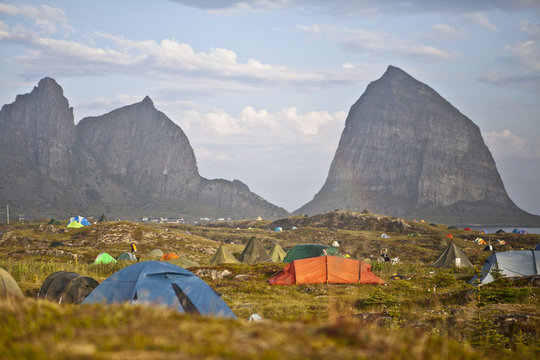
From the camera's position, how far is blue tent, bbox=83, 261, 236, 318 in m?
14.2

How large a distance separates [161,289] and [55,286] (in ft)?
22.5

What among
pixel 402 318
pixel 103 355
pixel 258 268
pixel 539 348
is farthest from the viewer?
pixel 258 268

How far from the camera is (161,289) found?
14508 millimetres

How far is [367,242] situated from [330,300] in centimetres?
4629

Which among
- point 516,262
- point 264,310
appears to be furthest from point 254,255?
point 264,310

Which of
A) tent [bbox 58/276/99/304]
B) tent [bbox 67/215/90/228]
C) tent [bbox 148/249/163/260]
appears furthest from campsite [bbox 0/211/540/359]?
tent [bbox 67/215/90/228]

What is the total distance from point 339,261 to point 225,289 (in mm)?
7344

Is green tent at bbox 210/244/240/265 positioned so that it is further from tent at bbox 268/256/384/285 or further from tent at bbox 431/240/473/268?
tent at bbox 431/240/473/268

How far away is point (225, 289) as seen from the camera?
26.3 metres

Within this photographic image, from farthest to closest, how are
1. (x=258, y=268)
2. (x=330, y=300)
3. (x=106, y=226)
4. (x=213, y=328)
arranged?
(x=106, y=226)
(x=258, y=268)
(x=330, y=300)
(x=213, y=328)

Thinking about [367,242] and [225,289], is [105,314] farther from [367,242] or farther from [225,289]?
[367,242]

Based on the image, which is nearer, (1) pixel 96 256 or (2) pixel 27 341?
(2) pixel 27 341

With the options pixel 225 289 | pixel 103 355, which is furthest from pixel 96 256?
pixel 103 355

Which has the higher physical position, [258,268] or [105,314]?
[105,314]
